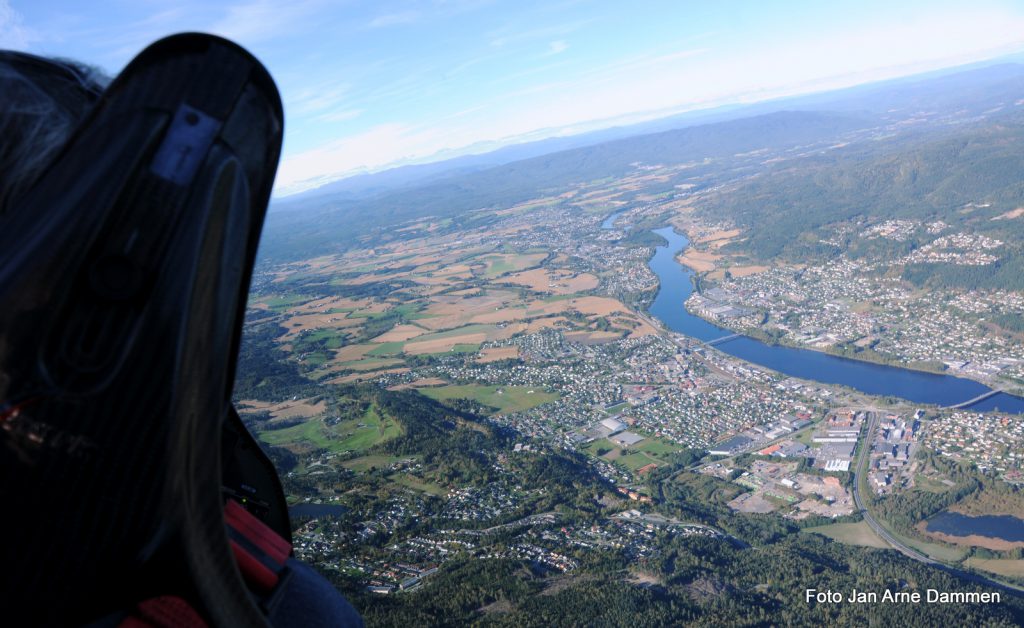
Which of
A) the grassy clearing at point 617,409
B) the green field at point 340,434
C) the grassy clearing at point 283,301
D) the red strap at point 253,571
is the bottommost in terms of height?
the grassy clearing at point 617,409

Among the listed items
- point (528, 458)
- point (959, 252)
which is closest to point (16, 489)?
point (528, 458)

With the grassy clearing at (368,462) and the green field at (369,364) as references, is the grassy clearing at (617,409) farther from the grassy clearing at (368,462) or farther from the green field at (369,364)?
the green field at (369,364)

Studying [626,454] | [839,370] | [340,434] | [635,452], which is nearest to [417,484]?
[340,434]

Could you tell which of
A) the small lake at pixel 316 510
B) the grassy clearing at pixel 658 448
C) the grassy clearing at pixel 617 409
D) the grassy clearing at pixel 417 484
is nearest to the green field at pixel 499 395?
the grassy clearing at pixel 617 409

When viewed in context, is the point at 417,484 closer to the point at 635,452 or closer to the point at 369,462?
the point at 369,462

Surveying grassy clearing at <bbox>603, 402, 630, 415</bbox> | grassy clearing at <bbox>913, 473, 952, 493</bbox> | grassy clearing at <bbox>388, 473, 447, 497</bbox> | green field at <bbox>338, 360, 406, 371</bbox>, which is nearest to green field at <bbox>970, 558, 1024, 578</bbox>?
grassy clearing at <bbox>913, 473, 952, 493</bbox>

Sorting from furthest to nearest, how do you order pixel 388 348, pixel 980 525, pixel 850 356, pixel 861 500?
pixel 388 348, pixel 850 356, pixel 861 500, pixel 980 525
